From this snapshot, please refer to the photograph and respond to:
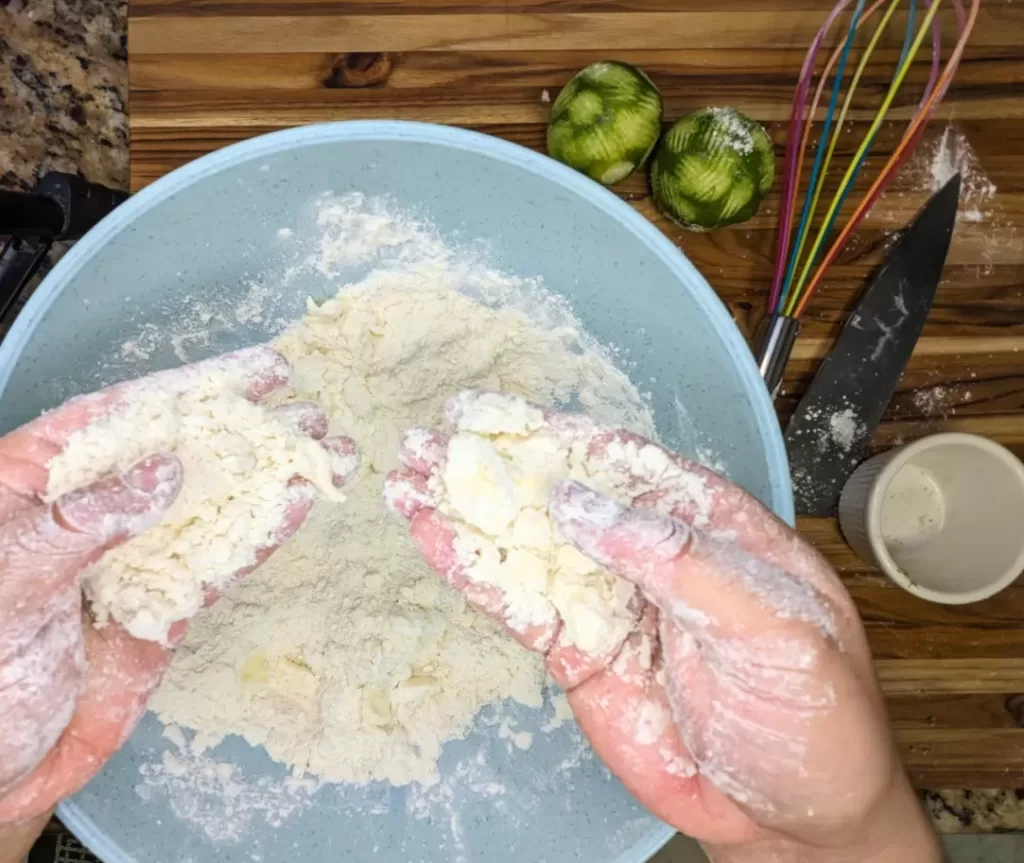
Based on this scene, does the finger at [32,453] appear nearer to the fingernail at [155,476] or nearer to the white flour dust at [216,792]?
the fingernail at [155,476]

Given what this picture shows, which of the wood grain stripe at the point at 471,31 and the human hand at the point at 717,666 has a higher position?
the wood grain stripe at the point at 471,31

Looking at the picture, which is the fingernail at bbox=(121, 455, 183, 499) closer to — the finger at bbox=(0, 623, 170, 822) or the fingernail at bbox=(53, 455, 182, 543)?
the fingernail at bbox=(53, 455, 182, 543)

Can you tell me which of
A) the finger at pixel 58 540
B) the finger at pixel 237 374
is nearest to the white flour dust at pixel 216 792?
the finger at pixel 58 540

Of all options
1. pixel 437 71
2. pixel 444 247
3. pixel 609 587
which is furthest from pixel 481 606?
pixel 437 71

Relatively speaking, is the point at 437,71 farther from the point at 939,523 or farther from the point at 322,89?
the point at 939,523

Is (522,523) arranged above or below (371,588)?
above

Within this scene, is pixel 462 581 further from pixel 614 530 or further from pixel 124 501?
pixel 124 501

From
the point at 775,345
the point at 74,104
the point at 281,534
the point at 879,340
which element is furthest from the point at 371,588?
the point at 74,104
